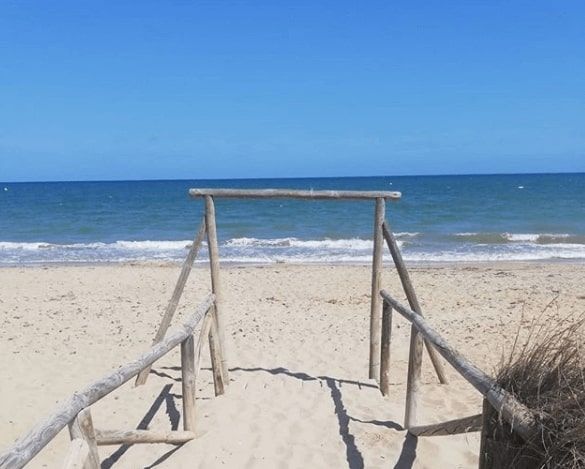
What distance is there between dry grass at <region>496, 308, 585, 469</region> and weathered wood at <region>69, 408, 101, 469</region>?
1.85 metres

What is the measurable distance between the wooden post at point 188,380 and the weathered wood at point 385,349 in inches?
76.4

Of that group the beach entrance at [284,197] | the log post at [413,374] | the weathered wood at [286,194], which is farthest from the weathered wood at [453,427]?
the weathered wood at [286,194]

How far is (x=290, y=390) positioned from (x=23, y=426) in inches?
95.0

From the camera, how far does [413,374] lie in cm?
429

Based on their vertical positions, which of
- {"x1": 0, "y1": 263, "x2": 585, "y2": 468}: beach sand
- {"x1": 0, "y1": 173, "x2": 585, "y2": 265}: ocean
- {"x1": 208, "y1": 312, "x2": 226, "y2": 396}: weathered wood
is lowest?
{"x1": 0, "y1": 173, "x2": 585, "y2": 265}: ocean

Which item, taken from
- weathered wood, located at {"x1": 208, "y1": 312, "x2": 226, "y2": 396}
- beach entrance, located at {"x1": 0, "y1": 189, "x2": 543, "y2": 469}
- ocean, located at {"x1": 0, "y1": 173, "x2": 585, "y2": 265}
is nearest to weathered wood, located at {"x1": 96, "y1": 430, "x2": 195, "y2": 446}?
beach entrance, located at {"x1": 0, "y1": 189, "x2": 543, "y2": 469}

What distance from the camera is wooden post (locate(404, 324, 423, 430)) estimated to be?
4.26 metres

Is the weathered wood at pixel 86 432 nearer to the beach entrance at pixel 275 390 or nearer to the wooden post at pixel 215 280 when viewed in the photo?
the beach entrance at pixel 275 390

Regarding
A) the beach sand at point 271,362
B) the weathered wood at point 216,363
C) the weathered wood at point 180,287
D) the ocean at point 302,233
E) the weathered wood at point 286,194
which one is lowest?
the ocean at point 302,233

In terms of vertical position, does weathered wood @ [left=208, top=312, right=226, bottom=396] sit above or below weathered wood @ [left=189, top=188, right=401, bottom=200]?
below

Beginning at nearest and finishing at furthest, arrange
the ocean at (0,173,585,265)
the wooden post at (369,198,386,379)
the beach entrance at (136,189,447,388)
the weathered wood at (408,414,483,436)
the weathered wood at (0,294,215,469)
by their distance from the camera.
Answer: the weathered wood at (0,294,215,469), the weathered wood at (408,414,483,436), the beach entrance at (136,189,447,388), the wooden post at (369,198,386,379), the ocean at (0,173,585,265)

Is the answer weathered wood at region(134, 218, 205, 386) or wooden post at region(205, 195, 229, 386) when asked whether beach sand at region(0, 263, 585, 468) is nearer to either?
weathered wood at region(134, 218, 205, 386)

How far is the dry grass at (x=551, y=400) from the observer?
1963 millimetres

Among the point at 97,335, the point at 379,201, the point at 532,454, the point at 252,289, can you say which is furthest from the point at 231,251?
the point at 532,454
